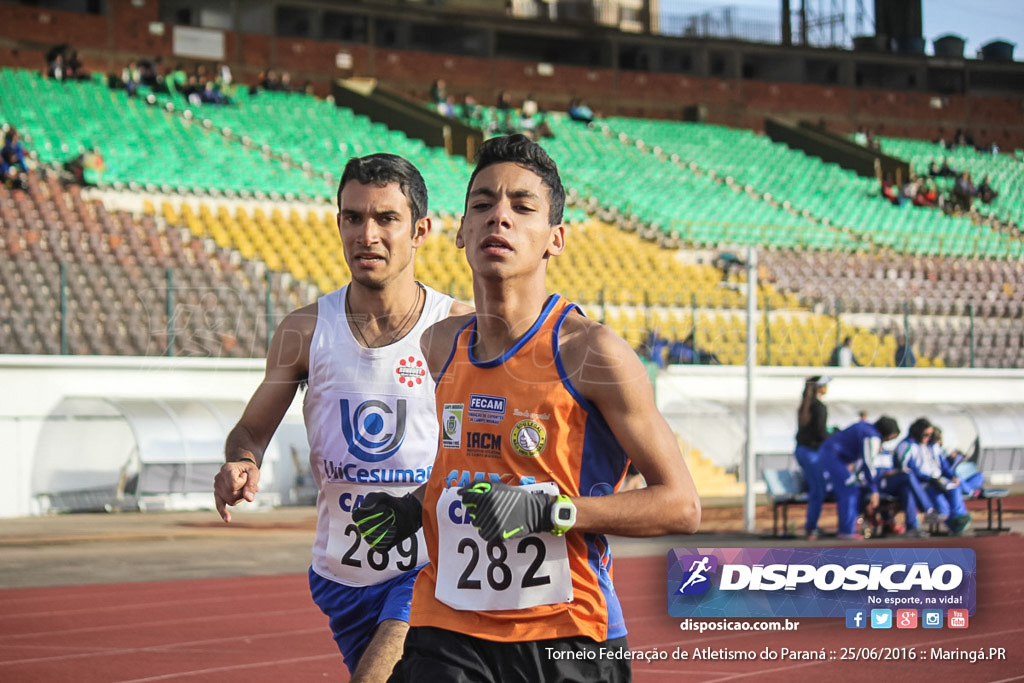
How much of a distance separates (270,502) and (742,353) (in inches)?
351

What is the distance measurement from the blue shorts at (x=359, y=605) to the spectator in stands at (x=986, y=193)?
135 ft

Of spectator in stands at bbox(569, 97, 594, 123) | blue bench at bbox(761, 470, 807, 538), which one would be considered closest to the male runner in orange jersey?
blue bench at bbox(761, 470, 807, 538)

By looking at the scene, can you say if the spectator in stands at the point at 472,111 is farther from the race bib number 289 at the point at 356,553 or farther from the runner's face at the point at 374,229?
the race bib number 289 at the point at 356,553

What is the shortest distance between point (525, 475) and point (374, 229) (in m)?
1.81

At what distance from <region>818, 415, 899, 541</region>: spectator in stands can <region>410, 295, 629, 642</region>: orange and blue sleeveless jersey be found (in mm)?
11225

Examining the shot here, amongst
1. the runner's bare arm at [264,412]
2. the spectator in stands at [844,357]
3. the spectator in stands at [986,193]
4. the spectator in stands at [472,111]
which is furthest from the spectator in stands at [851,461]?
the spectator in stands at [986,193]

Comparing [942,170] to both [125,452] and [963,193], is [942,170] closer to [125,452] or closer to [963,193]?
[963,193]

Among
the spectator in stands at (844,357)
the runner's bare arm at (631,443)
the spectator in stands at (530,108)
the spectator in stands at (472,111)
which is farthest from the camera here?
the spectator in stands at (530,108)

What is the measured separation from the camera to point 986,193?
139 feet

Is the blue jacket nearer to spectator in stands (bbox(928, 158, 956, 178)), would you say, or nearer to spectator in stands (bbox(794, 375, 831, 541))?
spectator in stands (bbox(794, 375, 831, 541))

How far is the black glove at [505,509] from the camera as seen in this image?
2.79 meters

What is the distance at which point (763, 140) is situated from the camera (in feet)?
146

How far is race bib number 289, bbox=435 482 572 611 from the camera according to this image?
3082 millimetres

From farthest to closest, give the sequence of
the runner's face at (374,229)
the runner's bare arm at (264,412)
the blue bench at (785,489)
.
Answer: the blue bench at (785,489) < the runner's face at (374,229) < the runner's bare arm at (264,412)
